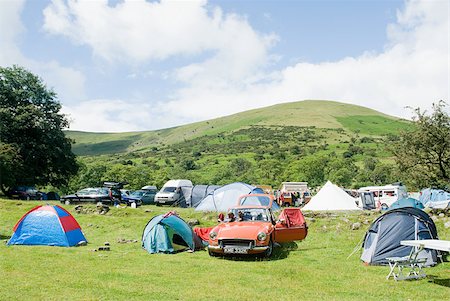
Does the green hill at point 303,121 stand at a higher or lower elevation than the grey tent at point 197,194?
higher

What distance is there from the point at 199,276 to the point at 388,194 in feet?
114

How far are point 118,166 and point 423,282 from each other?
76.9 meters

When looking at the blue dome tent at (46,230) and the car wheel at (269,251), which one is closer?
the car wheel at (269,251)

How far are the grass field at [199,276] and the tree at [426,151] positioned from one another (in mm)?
11307

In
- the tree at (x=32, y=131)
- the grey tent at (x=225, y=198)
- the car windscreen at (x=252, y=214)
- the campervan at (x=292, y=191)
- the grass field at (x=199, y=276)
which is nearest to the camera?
the grass field at (x=199, y=276)

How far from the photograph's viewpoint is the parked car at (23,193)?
A: 40.1m

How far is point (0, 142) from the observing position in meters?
41.7

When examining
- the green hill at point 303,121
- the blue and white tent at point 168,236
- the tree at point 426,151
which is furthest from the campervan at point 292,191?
the green hill at point 303,121

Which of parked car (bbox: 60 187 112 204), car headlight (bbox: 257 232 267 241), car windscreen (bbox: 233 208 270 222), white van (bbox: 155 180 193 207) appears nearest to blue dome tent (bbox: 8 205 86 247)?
car windscreen (bbox: 233 208 270 222)

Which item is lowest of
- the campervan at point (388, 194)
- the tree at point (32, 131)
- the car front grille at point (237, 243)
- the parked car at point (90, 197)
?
the campervan at point (388, 194)

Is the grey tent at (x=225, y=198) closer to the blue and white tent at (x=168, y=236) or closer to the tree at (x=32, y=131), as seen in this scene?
the blue and white tent at (x=168, y=236)

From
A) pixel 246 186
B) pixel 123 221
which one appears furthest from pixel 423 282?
pixel 246 186

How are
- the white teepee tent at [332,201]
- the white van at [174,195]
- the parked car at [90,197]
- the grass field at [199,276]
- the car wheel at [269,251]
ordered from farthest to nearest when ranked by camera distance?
1. the white van at [174,195]
2. the white teepee tent at [332,201]
3. the parked car at [90,197]
4. the car wheel at [269,251]
5. the grass field at [199,276]

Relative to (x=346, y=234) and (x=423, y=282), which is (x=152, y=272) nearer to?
(x=423, y=282)
